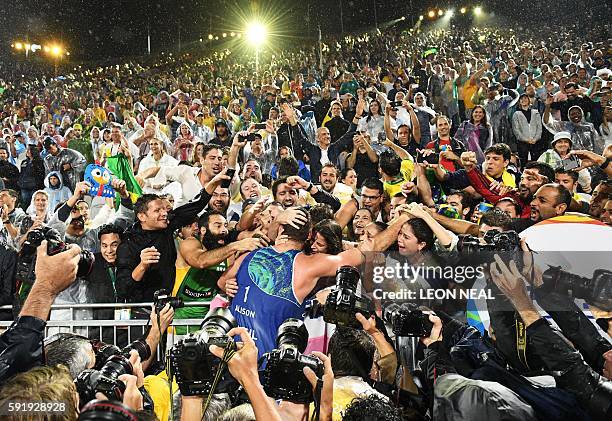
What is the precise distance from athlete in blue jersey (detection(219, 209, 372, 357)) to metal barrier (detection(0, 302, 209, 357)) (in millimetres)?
272

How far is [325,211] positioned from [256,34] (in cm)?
496

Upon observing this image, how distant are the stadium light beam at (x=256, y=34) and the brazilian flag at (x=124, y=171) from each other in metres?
3.07

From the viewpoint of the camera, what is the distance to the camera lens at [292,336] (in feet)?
5.11

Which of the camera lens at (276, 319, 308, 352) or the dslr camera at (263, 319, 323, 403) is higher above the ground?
the camera lens at (276, 319, 308, 352)

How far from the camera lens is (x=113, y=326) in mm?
2660

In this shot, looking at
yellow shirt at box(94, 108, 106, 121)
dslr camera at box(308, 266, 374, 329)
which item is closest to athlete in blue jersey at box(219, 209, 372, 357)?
dslr camera at box(308, 266, 374, 329)

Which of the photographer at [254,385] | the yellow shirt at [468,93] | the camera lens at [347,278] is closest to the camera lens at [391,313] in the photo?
the camera lens at [347,278]

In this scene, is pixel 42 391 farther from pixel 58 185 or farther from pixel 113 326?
pixel 58 185

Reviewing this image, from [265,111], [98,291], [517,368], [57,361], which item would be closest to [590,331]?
[517,368]

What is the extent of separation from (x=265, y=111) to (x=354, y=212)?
10.8ft

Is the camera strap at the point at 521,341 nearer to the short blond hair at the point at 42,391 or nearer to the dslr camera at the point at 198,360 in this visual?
the dslr camera at the point at 198,360

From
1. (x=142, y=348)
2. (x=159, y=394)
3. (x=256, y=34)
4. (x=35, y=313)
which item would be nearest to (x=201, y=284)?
(x=142, y=348)

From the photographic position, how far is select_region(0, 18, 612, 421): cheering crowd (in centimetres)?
162

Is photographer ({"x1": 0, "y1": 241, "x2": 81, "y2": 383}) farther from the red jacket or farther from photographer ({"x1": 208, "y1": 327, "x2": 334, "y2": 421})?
the red jacket
